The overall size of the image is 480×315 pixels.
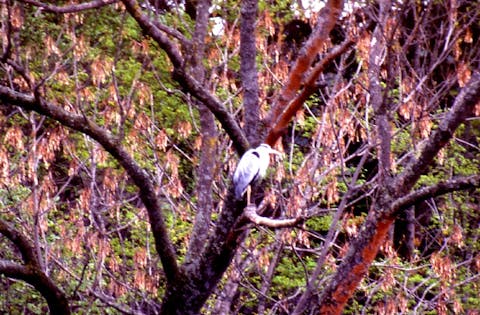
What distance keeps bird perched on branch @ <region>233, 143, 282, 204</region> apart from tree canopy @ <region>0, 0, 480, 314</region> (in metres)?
0.09

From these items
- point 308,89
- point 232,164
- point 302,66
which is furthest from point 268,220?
point 232,164

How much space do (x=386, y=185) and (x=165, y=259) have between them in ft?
4.67

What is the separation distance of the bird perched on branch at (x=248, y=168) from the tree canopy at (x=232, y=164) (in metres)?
0.09

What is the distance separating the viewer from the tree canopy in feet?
13.9

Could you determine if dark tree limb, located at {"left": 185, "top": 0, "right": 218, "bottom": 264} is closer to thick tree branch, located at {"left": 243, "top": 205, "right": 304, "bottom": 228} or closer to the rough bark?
the rough bark

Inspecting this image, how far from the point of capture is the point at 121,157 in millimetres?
4441

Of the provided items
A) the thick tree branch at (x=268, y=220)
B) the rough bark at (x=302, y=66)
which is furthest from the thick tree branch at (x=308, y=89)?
the thick tree branch at (x=268, y=220)

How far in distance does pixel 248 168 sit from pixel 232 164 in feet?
8.73

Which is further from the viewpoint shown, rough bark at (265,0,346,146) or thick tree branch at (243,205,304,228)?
rough bark at (265,0,346,146)

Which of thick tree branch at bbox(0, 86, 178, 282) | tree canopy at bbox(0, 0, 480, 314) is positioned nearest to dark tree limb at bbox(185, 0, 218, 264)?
tree canopy at bbox(0, 0, 480, 314)

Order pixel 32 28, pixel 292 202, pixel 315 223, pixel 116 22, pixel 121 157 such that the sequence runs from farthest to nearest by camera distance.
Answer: pixel 116 22 → pixel 32 28 → pixel 315 223 → pixel 292 202 → pixel 121 157

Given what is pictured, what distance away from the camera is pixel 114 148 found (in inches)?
174

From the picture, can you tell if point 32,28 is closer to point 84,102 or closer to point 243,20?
point 84,102

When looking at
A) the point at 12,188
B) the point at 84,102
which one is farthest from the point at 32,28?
the point at 12,188
